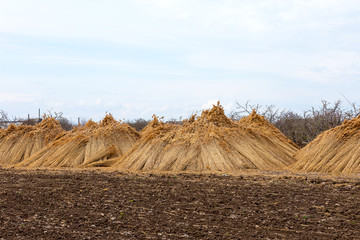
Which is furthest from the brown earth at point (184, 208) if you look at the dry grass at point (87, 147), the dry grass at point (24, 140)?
the dry grass at point (24, 140)

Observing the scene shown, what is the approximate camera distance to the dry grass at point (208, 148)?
1443cm

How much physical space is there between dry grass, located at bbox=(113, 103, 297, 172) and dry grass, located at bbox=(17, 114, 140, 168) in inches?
54.5

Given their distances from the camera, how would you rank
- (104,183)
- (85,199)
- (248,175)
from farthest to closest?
(248,175), (104,183), (85,199)

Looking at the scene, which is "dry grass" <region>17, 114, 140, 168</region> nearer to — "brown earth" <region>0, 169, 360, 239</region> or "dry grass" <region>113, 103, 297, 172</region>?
"dry grass" <region>113, 103, 297, 172</region>

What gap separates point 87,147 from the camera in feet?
57.6

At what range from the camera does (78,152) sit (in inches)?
690

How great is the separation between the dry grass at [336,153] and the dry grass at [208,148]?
3.43ft

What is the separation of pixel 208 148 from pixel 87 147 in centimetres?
557

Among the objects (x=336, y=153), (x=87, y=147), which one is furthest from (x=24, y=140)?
(x=336, y=153)

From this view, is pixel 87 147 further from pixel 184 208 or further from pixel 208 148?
pixel 184 208

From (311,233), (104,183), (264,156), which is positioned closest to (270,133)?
(264,156)

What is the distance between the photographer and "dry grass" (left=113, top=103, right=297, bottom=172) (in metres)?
14.4

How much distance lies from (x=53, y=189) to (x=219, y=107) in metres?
7.84

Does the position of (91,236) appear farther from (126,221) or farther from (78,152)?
(78,152)
